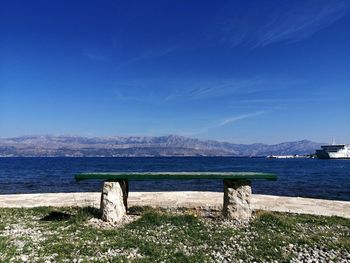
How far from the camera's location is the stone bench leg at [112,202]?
10961 mm

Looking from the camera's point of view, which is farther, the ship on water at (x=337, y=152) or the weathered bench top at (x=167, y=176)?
the ship on water at (x=337, y=152)

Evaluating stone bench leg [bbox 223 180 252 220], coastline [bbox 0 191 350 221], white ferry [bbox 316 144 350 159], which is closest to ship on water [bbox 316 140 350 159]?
white ferry [bbox 316 144 350 159]

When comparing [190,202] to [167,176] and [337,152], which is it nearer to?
[167,176]

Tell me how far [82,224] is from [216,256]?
469cm

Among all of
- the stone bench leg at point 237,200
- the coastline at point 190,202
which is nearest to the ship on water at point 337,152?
the coastline at point 190,202

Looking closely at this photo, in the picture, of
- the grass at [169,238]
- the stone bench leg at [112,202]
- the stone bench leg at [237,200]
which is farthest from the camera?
the stone bench leg at [237,200]

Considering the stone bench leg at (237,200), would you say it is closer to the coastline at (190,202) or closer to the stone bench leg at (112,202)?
the coastline at (190,202)

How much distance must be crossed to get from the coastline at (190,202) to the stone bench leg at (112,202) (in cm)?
314

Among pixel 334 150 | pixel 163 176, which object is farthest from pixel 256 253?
pixel 334 150

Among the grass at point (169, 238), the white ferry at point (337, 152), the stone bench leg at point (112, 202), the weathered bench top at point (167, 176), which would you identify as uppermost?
the white ferry at point (337, 152)

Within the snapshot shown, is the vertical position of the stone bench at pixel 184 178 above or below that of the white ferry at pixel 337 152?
below

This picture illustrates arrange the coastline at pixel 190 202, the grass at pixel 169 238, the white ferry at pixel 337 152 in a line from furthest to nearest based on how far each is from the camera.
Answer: the white ferry at pixel 337 152 < the coastline at pixel 190 202 < the grass at pixel 169 238

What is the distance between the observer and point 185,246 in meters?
8.37

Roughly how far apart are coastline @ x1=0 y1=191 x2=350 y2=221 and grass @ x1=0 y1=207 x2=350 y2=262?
7.47ft
